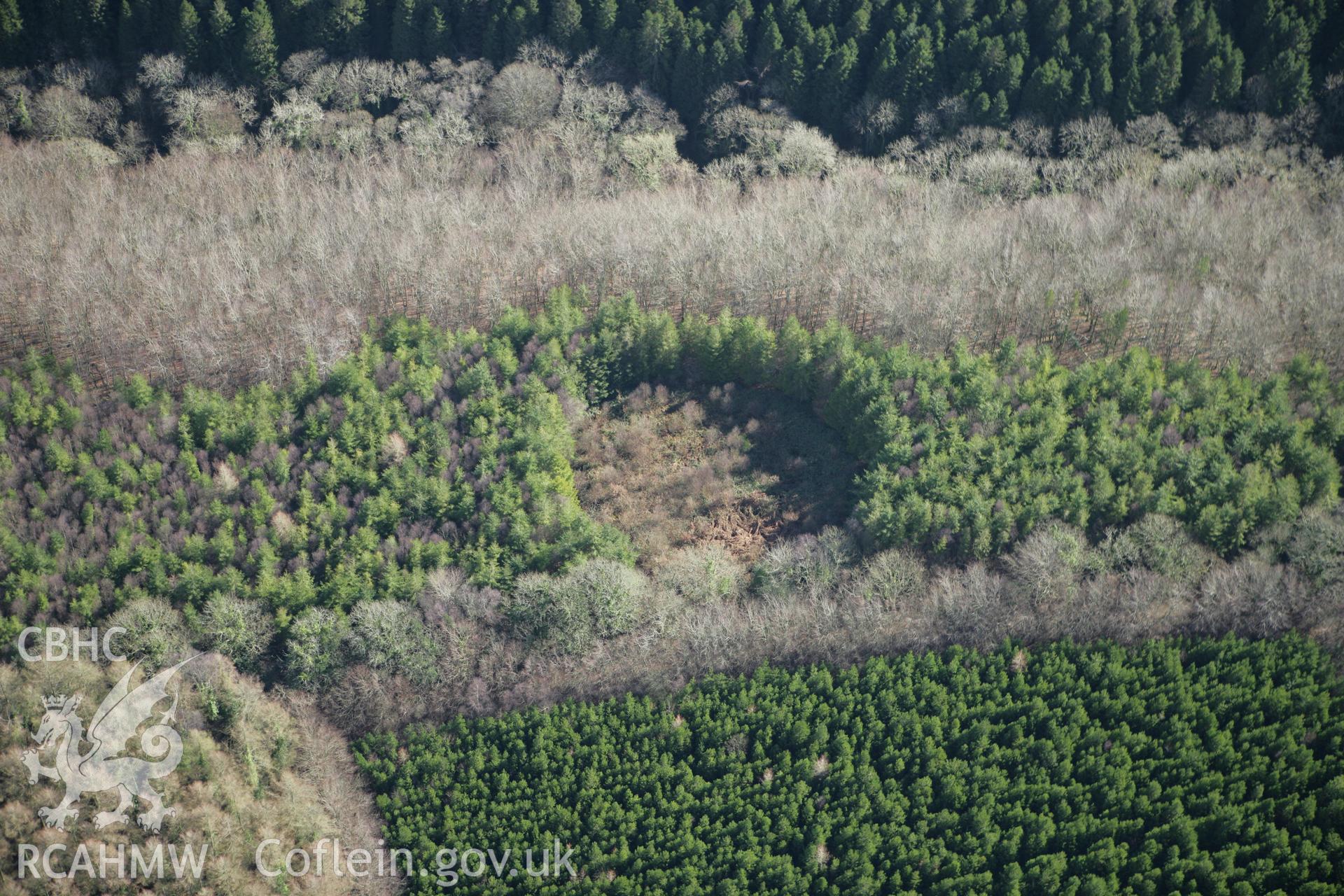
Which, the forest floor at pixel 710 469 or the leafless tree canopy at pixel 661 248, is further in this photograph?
the leafless tree canopy at pixel 661 248

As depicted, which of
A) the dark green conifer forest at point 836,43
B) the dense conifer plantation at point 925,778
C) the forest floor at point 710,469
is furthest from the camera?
the dark green conifer forest at point 836,43

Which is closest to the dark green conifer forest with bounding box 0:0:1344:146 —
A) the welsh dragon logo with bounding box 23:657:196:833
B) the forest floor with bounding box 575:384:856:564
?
the forest floor with bounding box 575:384:856:564

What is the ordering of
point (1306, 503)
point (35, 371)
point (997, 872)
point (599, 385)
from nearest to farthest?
1. point (997, 872)
2. point (1306, 503)
3. point (35, 371)
4. point (599, 385)

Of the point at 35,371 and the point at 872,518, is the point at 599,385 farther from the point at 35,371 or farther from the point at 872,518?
the point at 35,371

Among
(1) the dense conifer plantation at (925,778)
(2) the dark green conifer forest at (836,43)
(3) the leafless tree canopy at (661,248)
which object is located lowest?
(1) the dense conifer plantation at (925,778)

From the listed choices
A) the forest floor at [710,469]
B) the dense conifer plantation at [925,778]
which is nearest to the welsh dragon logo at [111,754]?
the dense conifer plantation at [925,778]

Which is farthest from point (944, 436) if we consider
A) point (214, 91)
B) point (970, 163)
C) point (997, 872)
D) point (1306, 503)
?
point (214, 91)

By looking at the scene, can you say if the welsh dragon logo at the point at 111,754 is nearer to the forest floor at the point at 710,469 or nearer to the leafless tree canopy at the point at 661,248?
the leafless tree canopy at the point at 661,248
